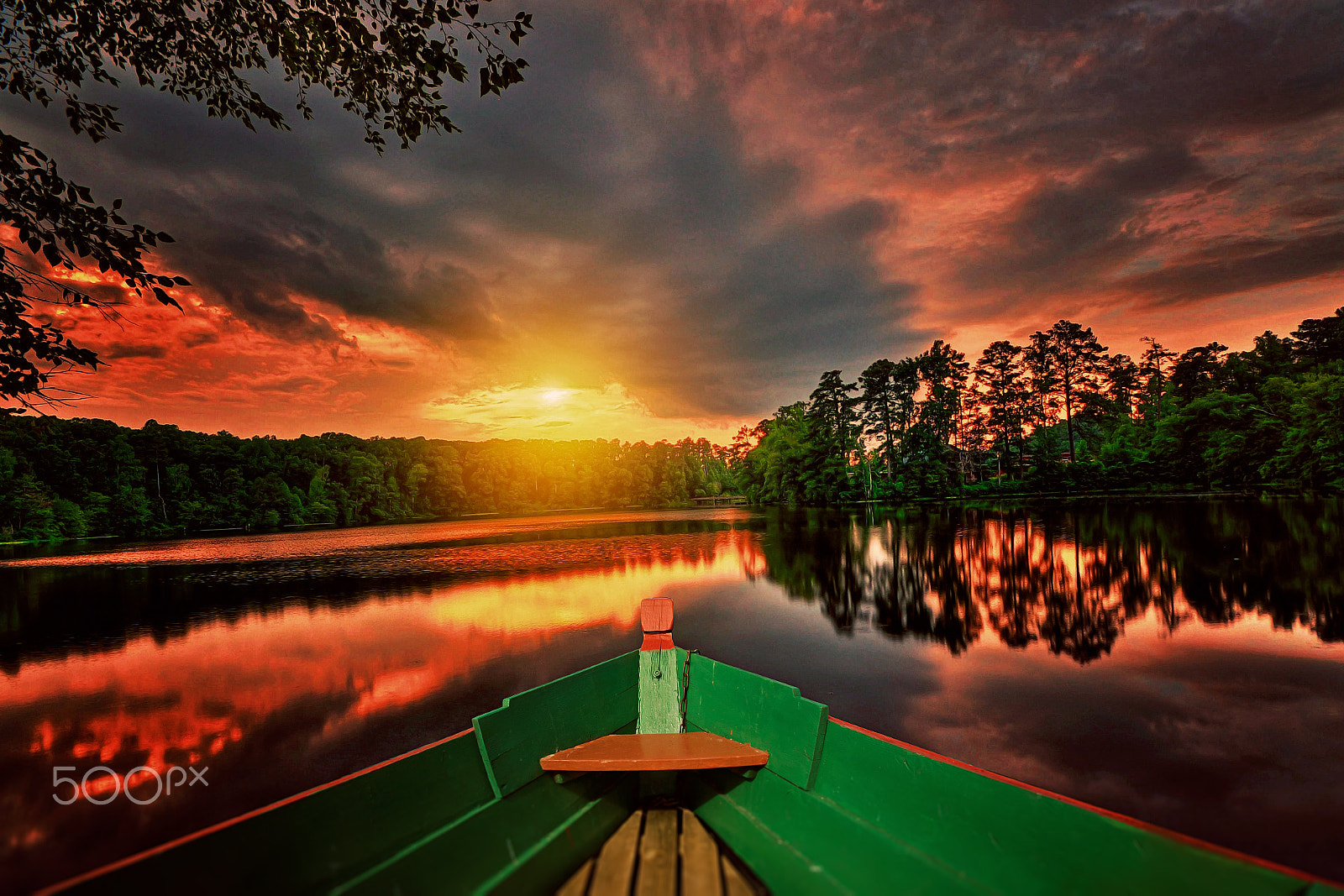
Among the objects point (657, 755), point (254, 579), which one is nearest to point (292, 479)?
point (254, 579)

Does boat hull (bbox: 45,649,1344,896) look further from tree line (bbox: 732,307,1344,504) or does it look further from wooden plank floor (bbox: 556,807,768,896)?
tree line (bbox: 732,307,1344,504)

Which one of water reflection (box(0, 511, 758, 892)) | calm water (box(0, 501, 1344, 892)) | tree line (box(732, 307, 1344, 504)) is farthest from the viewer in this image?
tree line (box(732, 307, 1344, 504))

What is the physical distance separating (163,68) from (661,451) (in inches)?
4184

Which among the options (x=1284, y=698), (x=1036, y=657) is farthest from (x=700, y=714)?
(x=1284, y=698)

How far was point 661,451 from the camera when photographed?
111125mm

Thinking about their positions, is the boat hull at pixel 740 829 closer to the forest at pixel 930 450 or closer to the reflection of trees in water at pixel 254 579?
the reflection of trees in water at pixel 254 579

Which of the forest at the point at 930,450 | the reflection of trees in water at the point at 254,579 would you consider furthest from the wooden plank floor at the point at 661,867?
the forest at the point at 930,450

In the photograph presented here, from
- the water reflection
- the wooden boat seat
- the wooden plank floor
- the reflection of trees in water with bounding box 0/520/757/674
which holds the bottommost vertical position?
the reflection of trees in water with bounding box 0/520/757/674

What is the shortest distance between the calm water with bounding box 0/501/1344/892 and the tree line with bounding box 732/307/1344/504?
3066 centimetres

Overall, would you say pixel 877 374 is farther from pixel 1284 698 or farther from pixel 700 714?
pixel 700 714

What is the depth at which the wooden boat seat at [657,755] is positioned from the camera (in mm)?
2951

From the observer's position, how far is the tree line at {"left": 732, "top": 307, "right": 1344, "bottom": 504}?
40.7 metres

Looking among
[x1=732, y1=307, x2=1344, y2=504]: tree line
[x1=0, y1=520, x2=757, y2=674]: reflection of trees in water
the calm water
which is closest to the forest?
[x1=732, y1=307, x2=1344, y2=504]: tree line

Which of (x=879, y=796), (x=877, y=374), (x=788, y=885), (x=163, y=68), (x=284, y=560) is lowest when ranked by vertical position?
(x=284, y=560)
